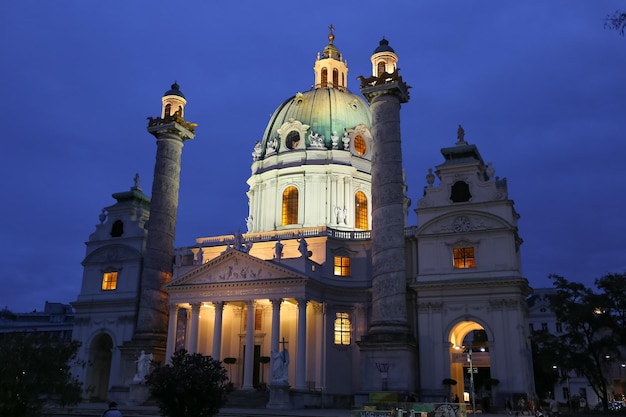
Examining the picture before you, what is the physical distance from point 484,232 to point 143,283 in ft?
85.6

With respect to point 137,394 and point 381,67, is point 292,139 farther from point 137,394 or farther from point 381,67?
point 137,394

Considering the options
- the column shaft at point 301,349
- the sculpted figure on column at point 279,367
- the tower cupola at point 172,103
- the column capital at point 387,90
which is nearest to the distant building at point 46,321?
the tower cupola at point 172,103

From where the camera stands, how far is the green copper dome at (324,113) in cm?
5838

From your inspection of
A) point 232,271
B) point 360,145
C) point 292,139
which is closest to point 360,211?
point 360,145

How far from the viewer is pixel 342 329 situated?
46688 millimetres

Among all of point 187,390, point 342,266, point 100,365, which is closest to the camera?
point 187,390

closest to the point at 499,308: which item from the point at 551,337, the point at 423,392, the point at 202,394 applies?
the point at 551,337

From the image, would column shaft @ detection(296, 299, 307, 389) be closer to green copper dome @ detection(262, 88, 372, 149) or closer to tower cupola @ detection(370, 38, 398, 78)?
tower cupola @ detection(370, 38, 398, 78)

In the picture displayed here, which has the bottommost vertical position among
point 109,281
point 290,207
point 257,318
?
point 257,318

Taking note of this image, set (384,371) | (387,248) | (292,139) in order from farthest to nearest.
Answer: (292,139), (387,248), (384,371)

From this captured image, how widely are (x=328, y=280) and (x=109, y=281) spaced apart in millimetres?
19876

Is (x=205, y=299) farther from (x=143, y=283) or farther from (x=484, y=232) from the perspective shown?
(x=484, y=232)

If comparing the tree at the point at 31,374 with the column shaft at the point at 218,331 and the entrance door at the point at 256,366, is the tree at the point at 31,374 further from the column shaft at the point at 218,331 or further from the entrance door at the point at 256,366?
the entrance door at the point at 256,366

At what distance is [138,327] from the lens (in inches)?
1916
